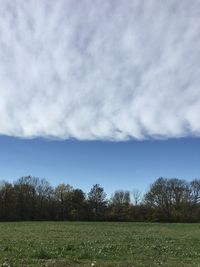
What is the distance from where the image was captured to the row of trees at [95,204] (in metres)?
131

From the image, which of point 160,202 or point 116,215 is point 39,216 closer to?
point 116,215

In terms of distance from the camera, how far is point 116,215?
132 meters

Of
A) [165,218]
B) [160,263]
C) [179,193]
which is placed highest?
[179,193]

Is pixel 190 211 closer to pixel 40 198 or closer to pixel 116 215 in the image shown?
pixel 116 215

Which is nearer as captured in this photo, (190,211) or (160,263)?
(160,263)

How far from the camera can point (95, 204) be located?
13988 cm

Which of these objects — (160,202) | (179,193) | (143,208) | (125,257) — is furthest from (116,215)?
(125,257)

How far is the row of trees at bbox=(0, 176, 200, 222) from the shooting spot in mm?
131125

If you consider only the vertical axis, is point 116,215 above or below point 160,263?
above

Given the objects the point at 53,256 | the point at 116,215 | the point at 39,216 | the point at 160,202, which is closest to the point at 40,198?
the point at 39,216

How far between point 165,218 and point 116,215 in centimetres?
1502

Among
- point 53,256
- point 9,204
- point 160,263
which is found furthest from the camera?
point 9,204

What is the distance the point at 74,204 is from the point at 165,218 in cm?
2875

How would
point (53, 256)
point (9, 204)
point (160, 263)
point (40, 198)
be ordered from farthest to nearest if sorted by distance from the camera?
point (40, 198) → point (9, 204) → point (53, 256) → point (160, 263)
